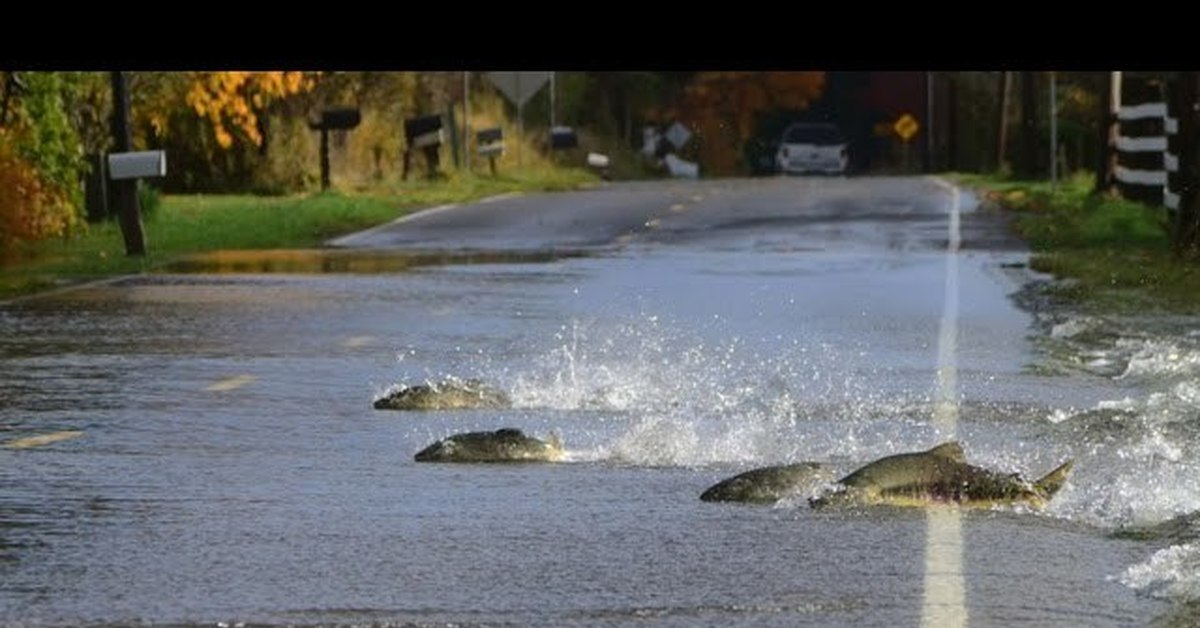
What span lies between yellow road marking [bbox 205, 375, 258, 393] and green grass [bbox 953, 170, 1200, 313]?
800 cm

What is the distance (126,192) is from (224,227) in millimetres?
6614

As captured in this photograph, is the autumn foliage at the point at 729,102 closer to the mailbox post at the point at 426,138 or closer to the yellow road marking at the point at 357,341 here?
the mailbox post at the point at 426,138

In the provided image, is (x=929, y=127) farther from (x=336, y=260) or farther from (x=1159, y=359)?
(x=1159, y=359)

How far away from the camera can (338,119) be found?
53906mm

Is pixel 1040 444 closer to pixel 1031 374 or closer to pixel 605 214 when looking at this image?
pixel 1031 374

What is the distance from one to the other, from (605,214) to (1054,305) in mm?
18938

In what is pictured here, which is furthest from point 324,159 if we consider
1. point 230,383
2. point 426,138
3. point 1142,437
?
point 1142,437

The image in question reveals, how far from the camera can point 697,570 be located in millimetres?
10281

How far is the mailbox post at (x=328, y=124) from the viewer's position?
174 feet

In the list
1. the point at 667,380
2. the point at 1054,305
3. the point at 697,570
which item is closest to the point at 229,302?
the point at 1054,305

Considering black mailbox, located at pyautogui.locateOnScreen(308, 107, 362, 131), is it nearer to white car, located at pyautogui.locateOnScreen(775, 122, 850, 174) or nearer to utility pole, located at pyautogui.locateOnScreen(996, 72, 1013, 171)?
utility pole, located at pyautogui.locateOnScreen(996, 72, 1013, 171)

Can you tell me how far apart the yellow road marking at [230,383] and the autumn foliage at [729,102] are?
7390cm

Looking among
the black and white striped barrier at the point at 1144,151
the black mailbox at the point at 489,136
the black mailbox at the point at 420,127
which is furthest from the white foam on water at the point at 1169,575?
the black mailbox at the point at 489,136
